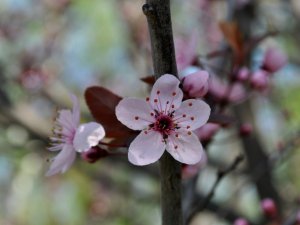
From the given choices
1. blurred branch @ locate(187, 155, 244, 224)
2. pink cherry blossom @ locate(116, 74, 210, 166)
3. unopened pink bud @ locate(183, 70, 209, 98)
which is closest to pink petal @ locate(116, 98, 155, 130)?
pink cherry blossom @ locate(116, 74, 210, 166)

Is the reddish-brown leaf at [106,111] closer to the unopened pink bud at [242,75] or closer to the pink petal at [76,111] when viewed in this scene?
the pink petal at [76,111]

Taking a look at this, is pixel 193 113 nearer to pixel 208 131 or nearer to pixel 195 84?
pixel 195 84

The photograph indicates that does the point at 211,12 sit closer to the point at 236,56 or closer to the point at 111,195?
the point at 111,195

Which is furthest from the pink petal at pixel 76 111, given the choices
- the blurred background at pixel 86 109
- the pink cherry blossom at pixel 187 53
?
the blurred background at pixel 86 109

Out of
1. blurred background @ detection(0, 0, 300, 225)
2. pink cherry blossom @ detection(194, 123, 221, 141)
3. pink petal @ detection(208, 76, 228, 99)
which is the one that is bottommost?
pink cherry blossom @ detection(194, 123, 221, 141)

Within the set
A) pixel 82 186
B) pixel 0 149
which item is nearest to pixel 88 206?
pixel 82 186

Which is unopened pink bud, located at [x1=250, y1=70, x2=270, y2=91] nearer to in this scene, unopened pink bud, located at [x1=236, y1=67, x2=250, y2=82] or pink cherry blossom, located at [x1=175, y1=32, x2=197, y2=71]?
unopened pink bud, located at [x1=236, y1=67, x2=250, y2=82]

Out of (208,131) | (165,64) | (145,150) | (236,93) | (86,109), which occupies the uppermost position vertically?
A: (86,109)

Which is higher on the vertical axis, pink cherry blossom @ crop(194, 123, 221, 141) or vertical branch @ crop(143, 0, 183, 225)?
pink cherry blossom @ crop(194, 123, 221, 141)

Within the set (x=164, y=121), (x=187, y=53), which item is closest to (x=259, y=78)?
(x=187, y=53)
